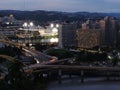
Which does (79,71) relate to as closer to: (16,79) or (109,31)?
(16,79)

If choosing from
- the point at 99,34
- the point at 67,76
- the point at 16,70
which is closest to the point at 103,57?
the point at 67,76

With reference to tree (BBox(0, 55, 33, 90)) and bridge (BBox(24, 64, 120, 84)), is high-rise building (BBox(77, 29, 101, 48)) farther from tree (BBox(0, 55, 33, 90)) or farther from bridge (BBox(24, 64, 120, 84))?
tree (BBox(0, 55, 33, 90))

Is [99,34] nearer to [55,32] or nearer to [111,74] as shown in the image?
[55,32]

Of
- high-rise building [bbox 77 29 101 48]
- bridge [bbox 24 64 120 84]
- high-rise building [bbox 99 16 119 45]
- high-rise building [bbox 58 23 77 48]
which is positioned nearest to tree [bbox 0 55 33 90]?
bridge [bbox 24 64 120 84]

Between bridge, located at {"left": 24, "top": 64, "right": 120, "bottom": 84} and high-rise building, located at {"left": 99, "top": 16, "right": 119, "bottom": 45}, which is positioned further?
high-rise building, located at {"left": 99, "top": 16, "right": 119, "bottom": 45}

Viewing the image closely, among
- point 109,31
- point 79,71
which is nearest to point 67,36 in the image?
point 109,31

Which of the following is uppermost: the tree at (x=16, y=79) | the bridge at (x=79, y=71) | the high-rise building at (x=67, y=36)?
the tree at (x=16, y=79)

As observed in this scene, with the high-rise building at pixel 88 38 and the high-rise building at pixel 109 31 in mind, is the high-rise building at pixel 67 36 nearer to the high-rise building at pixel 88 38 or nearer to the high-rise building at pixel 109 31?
the high-rise building at pixel 88 38

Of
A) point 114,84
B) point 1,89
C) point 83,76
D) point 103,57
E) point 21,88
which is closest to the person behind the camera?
point 1,89

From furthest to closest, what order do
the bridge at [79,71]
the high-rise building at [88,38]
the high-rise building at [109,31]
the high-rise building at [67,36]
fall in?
the high-rise building at [109,31], the high-rise building at [67,36], the high-rise building at [88,38], the bridge at [79,71]

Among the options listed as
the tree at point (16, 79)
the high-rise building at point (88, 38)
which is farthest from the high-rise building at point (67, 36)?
the tree at point (16, 79)

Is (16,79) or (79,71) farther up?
(16,79)
